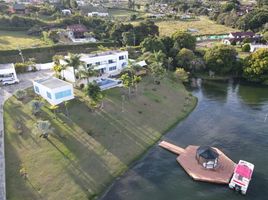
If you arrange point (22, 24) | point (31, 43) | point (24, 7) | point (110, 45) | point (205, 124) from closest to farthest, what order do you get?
point (205, 124) → point (31, 43) → point (110, 45) → point (22, 24) → point (24, 7)

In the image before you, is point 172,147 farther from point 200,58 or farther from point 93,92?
point 200,58

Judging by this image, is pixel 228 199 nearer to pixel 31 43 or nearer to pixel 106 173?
pixel 106 173

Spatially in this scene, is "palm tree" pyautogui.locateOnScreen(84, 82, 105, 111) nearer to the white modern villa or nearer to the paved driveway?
the white modern villa

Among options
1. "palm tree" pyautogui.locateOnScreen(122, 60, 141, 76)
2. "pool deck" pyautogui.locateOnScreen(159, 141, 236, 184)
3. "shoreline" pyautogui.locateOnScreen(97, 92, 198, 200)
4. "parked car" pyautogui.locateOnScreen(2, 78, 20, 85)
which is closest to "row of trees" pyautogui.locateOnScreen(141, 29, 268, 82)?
"palm tree" pyautogui.locateOnScreen(122, 60, 141, 76)

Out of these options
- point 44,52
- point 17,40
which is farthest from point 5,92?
point 17,40

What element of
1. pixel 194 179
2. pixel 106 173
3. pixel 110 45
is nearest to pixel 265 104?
pixel 194 179

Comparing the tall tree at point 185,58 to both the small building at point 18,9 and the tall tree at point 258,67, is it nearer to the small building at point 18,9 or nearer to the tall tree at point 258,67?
the tall tree at point 258,67
